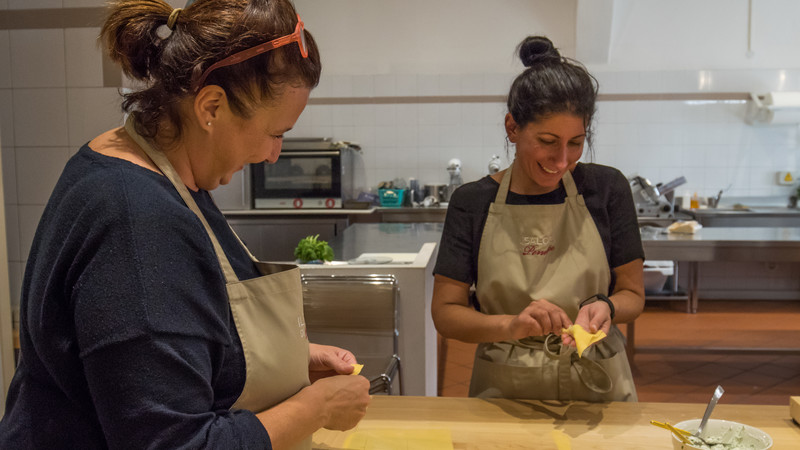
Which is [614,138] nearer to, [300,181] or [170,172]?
[300,181]

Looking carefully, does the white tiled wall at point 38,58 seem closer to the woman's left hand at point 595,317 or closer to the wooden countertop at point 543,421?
the wooden countertop at point 543,421

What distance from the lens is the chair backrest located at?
2.44 metres

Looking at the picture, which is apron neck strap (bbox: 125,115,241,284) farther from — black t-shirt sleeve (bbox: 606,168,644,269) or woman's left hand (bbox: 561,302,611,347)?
black t-shirt sleeve (bbox: 606,168,644,269)

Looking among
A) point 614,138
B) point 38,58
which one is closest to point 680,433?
point 38,58

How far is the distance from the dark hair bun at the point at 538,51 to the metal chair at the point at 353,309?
1063 mm

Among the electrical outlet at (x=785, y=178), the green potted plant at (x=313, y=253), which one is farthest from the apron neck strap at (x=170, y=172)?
the electrical outlet at (x=785, y=178)

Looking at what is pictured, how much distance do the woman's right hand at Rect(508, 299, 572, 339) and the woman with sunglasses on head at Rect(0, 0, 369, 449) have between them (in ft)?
1.82

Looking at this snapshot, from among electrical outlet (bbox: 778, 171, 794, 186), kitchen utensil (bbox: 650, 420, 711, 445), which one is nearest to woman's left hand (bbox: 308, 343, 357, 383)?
kitchen utensil (bbox: 650, 420, 711, 445)

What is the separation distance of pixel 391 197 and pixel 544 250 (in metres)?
4.59

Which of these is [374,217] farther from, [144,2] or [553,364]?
[144,2]

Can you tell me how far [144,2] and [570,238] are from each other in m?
1.14

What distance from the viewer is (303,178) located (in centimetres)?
598

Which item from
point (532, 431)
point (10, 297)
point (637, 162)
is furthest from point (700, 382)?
point (10, 297)

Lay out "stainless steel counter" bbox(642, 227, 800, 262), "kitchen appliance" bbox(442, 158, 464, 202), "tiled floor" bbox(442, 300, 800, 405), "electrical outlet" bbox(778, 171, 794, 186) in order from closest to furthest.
A: "stainless steel counter" bbox(642, 227, 800, 262), "tiled floor" bbox(442, 300, 800, 405), "electrical outlet" bbox(778, 171, 794, 186), "kitchen appliance" bbox(442, 158, 464, 202)
